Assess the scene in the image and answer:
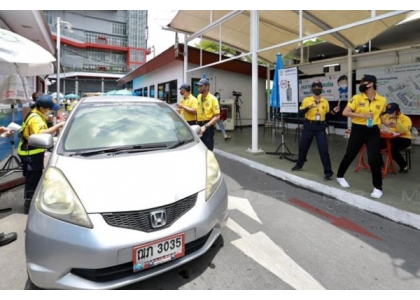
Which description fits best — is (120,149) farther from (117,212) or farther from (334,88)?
(334,88)

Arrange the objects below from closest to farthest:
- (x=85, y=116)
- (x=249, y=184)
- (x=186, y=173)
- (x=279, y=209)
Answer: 1. (x=186, y=173)
2. (x=85, y=116)
3. (x=279, y=209)
4. (x=249, y=184)

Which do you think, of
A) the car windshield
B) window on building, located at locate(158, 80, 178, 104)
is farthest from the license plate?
window on building, located at locate(158, 80, 178, 104)

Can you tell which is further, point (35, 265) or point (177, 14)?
point (177, 14)

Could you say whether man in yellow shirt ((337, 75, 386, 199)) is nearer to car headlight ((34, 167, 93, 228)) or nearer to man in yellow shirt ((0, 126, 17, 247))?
car headlight ((34, 167, 93, 228))

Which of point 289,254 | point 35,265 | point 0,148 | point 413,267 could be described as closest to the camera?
point 35,265

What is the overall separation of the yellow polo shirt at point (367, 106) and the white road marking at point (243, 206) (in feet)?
6.57

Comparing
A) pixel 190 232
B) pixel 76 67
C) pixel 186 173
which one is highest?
pixel 76 67

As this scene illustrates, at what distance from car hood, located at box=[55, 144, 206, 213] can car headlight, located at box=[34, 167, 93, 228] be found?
0.04 m

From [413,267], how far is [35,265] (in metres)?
3.03

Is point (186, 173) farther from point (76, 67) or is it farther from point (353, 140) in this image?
point (76, 67)

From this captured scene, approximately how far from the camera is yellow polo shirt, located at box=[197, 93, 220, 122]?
16.4 ft

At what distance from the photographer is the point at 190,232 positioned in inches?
77.8

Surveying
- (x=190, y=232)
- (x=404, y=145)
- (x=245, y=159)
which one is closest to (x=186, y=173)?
(x=190, y=232)

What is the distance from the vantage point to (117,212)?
1815 millimetres
